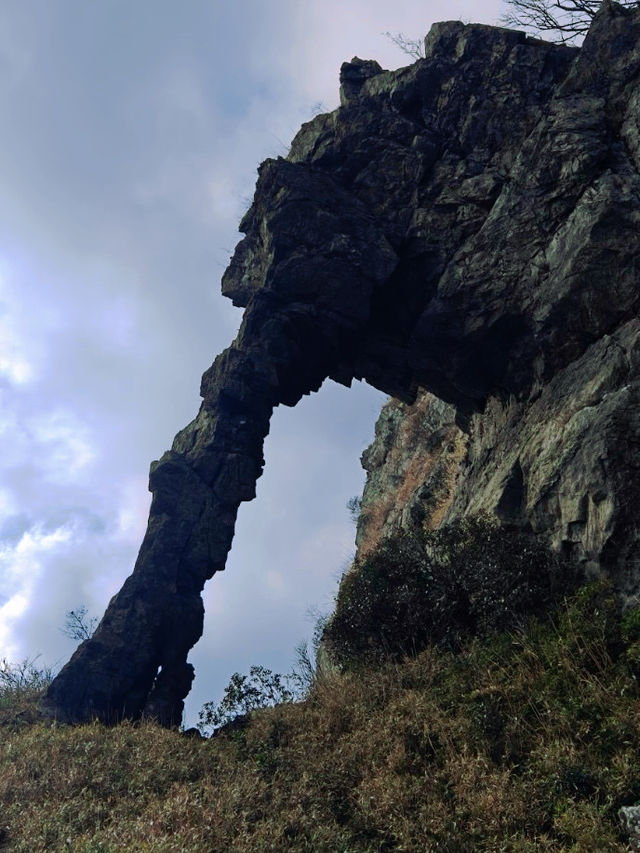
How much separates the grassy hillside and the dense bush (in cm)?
78

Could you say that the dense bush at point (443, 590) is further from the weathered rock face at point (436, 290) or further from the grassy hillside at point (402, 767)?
the weathered rock face at point (436, 290)

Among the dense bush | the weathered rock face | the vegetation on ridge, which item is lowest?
the vegetation on ridge

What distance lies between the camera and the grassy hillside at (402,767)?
33.0 feet

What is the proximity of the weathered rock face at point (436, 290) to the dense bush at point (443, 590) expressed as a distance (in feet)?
5.46

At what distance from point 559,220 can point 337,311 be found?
27.8 ft

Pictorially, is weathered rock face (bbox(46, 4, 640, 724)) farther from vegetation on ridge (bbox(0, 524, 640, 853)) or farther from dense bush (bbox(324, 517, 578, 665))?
vegetation on ridge (bbox(0, 524, 640, 853))

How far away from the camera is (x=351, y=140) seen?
26.5 meters

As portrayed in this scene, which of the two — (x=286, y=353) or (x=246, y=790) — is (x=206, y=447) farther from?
(x=246, y=790)

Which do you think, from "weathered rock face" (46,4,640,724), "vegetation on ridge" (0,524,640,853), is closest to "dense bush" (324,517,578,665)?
"vegetation on ridge" (0,524,640,853)

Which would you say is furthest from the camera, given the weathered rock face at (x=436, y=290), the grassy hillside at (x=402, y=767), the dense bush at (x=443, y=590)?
the weathered rock face at (x=436, y=290)

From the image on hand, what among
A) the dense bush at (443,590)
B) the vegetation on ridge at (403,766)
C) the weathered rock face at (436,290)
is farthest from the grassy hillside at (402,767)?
the weathered rock face at (436,290)

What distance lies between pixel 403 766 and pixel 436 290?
16599 mm

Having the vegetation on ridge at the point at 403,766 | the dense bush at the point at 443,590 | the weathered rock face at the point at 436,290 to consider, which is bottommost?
the vegetation on ridge at the point at 403,766

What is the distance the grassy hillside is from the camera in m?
10.1
